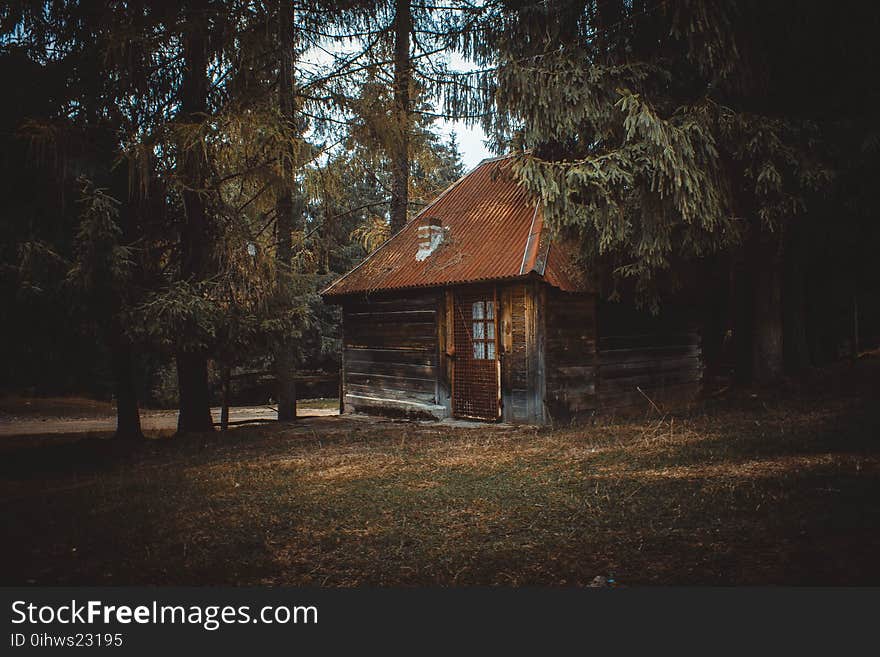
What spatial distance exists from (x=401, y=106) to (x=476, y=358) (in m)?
5.27

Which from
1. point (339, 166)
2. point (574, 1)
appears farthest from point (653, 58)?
point (339, 166)

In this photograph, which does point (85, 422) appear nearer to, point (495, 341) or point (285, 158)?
point (285, 158)

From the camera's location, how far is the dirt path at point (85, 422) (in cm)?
1612

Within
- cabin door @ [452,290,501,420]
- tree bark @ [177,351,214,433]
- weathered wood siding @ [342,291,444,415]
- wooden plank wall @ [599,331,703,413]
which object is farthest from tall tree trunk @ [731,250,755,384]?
tree bark @ [177,351,214,433]

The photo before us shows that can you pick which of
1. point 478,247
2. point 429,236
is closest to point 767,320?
point 478,247

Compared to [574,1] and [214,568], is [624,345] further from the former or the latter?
[214,568]

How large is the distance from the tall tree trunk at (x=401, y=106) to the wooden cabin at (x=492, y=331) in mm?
1620

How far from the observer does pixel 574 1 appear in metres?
10.3

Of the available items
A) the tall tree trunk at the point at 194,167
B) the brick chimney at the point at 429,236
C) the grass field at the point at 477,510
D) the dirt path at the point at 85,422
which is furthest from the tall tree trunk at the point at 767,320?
the dirt path at the point at 85,422

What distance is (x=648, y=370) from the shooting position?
48.6 ft

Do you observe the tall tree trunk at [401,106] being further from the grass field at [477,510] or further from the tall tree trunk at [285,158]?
the grass field at [477,510]

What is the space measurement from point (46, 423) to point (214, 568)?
1650cm

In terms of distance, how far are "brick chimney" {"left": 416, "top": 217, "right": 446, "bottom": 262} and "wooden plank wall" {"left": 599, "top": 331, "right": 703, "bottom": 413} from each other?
4.45m

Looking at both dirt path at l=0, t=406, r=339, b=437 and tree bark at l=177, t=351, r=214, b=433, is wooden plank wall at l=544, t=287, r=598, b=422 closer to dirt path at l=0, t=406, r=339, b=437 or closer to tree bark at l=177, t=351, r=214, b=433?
tree bark at l=177, t=351, r=214, b=433
